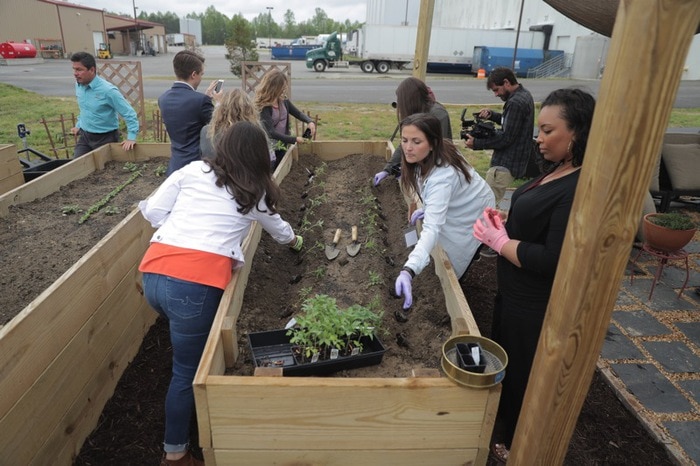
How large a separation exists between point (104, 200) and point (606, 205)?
4.54 metres

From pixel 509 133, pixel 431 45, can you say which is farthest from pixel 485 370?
pixel 431 45

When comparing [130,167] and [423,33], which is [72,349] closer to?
[130,167]

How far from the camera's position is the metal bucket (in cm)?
179

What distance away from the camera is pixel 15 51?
101ft

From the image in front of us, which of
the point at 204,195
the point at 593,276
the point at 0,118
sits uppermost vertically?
the point at 593,276

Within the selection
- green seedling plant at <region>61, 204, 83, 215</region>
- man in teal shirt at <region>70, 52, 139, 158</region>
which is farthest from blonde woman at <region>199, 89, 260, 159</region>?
man in teal shirt at <region>70, 52, 139, 158</region>

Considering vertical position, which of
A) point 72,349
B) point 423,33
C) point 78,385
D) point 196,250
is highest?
point 423,33

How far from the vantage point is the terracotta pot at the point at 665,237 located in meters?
3.71

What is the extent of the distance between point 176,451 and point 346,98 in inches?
588

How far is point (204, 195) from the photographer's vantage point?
2400 millimetres

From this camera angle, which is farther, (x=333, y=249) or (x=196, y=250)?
(x=333, y=249)

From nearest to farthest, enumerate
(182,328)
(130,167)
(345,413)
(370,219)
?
(345,413) < (182,328) < (370,219) < (130,167)

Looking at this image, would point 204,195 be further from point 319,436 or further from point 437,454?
point 437,454

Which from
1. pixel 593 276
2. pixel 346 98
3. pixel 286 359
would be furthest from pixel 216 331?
pixel 346 98
